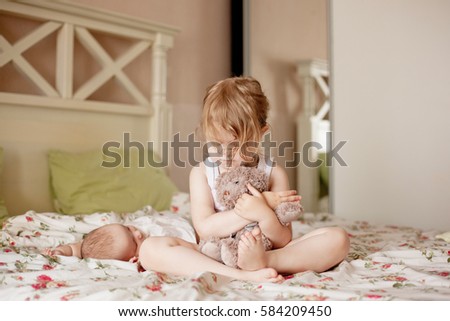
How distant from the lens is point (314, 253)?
3.93ft

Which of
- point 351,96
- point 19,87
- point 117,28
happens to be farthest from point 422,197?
point 19,87

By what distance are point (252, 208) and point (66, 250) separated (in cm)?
59

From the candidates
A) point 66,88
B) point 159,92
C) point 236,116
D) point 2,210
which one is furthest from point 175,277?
point 159,92

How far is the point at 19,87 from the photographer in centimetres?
224

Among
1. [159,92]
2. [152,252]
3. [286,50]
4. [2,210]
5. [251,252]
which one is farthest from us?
[286,50]

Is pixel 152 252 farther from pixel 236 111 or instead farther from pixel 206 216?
pixel 236 111

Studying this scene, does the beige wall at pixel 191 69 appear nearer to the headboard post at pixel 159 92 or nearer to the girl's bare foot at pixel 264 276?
the headboard post at pixel 159 92

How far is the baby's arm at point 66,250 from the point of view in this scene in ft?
4.59

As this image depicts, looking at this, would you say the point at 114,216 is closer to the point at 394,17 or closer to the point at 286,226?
the point at 286,226

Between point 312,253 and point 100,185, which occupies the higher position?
point 100,185

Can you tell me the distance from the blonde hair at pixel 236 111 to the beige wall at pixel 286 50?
1521 millimetres

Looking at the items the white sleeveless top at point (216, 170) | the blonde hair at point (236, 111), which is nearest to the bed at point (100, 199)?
the white sleeveless top at point (216, 170)

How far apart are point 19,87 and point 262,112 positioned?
1.37 metres

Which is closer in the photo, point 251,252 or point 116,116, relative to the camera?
point 251,252
